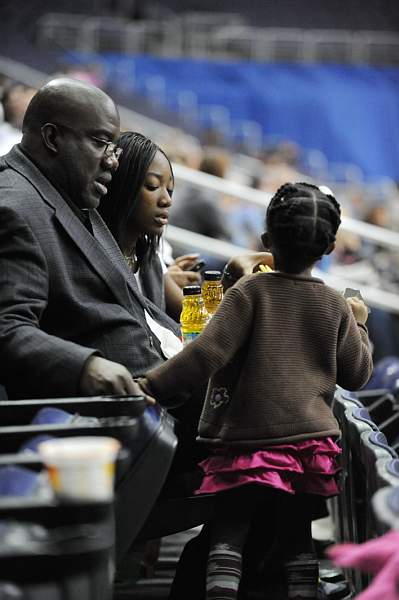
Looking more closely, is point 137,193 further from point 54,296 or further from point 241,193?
point 241,193

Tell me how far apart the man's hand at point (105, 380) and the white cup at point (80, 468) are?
73 centimetres

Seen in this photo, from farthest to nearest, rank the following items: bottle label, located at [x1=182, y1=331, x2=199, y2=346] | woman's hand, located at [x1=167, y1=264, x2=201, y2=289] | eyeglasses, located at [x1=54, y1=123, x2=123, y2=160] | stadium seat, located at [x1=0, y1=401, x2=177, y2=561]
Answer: woman's hand, located at [x1=167, y1=264, x2=201, y2=289], bottle label, located at [x1=182, y1=331, x2=199, y2=346], eyeglasses, located at [x1=54, y1=123, x2=123, y2=160], stadium seat, located at [x1=0, y1=401, x2=177, y2=561]

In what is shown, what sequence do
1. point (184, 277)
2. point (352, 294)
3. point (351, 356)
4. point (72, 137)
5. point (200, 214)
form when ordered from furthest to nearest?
1. point (200, 214)
2. point (184, 277)
3. point (352, 294)
4. point (72, 137)
5. point (351, 356)

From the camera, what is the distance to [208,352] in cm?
263

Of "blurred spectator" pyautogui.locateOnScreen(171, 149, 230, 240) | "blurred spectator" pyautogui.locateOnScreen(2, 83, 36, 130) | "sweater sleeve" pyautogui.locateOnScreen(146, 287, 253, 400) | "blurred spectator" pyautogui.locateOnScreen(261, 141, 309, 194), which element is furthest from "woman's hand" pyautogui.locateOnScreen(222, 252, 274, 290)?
"blurred spectator" pyautogui.locateOnScreen(261, 141, 309, 194)

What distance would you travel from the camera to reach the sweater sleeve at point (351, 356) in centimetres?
280

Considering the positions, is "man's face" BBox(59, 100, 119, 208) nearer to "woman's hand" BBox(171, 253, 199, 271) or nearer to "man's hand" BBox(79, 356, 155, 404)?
"man's hand" BBox(79, 356, 155, 404)

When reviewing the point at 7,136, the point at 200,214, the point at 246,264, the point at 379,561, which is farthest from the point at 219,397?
the point at 200,214

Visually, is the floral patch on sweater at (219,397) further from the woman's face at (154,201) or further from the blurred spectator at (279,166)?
the blurred spectator at (279,166)

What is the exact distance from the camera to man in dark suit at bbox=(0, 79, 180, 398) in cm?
262

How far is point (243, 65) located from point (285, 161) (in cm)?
214

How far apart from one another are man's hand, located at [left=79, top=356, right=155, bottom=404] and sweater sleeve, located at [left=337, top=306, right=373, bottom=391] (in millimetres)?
519

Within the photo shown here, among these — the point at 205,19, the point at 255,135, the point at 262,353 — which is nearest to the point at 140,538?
the point at 262,353

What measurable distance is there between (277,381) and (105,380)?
0.43 meters
